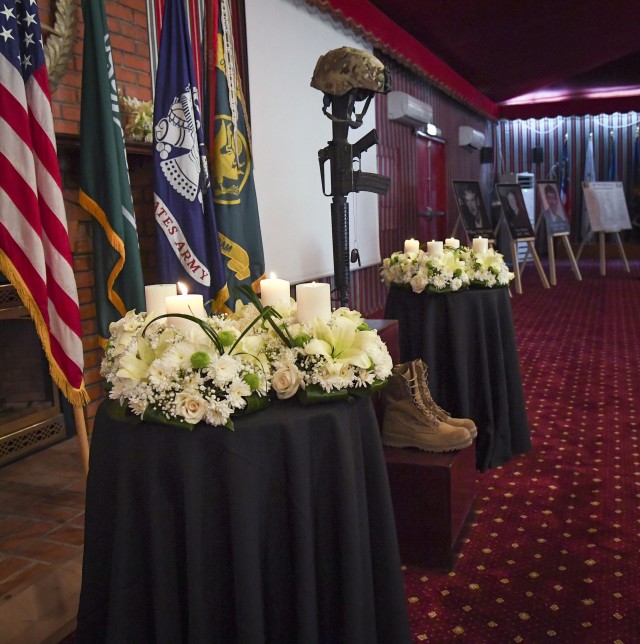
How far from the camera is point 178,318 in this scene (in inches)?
59.4

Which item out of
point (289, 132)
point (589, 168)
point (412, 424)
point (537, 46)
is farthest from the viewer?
point (589, 168)

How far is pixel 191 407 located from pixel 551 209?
8.70 meters

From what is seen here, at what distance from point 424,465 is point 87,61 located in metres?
1.91

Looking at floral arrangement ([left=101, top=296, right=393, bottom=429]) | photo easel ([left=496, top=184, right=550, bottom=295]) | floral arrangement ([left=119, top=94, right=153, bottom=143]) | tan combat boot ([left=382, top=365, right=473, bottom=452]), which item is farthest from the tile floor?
photo easel ([left=496, top=184, right=550, bottom=295])

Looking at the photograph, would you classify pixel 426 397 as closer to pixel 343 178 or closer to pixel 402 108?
pixel 343 178

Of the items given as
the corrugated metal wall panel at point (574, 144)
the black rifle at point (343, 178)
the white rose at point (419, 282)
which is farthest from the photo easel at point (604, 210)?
the white rose at point (419, 282)

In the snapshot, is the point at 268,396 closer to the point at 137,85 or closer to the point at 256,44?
the point at 137,85

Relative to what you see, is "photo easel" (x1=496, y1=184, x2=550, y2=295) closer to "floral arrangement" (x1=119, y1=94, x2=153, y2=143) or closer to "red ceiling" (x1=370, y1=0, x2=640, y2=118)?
"red ceiling" (x1=370, y1=0, x2=640, y2=118)

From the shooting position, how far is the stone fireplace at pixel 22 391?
9.09 ft

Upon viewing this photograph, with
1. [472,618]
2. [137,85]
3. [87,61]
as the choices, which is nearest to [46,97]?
[87,61]

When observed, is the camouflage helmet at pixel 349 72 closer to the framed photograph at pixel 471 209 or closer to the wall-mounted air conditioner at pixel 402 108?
the wall-mounted air conditioner at pixel 402 108

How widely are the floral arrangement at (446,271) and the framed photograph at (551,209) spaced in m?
6.32

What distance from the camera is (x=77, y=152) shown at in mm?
2877

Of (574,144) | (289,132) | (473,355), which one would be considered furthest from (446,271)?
(574,144)
